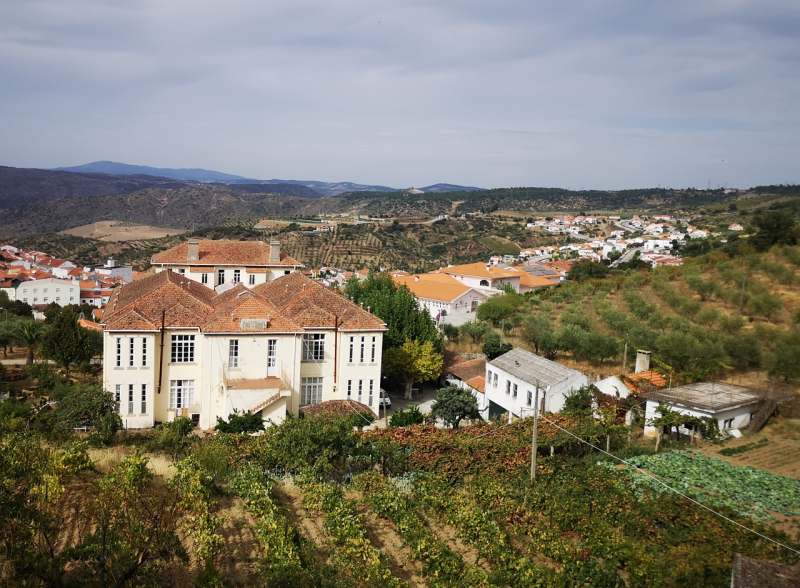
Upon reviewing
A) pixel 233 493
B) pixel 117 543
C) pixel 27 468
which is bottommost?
pixel 233 493

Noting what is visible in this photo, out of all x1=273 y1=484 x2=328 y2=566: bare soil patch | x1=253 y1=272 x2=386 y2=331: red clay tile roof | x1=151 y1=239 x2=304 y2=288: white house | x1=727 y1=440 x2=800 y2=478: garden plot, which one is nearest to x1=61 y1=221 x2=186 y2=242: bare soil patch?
x1=151 y1=239 x2=304 y2=288: white house

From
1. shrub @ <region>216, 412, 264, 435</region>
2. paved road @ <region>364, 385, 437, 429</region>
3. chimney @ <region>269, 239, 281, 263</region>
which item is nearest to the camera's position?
shrub @ <region>216, 412, 264, 435</region>

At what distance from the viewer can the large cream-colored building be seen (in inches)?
902

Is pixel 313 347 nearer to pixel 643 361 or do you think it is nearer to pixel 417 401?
pixel 417 401

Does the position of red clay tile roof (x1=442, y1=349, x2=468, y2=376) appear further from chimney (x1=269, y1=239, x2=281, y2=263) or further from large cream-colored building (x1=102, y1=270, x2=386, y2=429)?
chimney (x1=269, y1=239, x2=281, y2=263)

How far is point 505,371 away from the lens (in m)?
26.0

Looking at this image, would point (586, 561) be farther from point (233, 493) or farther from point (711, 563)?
point (233, 493)

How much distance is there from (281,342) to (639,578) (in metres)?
15.4

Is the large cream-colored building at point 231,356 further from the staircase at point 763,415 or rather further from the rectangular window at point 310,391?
the staircase at point 763,415

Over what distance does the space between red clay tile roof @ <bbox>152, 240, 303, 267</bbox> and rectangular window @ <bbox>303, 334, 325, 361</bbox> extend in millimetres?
11112

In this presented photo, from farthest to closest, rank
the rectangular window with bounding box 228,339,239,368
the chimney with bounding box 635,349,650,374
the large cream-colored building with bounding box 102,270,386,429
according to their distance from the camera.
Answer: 1. the chimney with bounding box 635,349,650,374
2. the rectangular window with bounding box 228,339,239,368
3. the large cream-colored building with bounding box 102,270,386,429

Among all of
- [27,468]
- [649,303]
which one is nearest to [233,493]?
[27,468]

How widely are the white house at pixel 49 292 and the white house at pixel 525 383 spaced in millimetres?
65633

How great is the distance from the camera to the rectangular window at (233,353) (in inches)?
908
